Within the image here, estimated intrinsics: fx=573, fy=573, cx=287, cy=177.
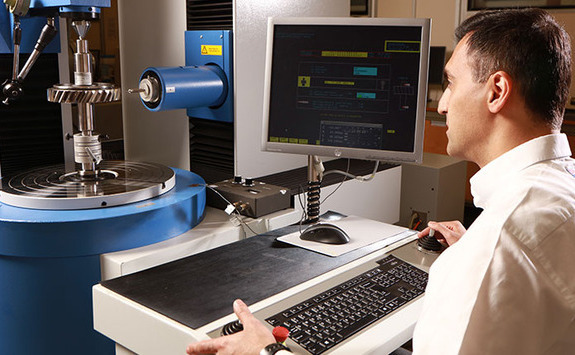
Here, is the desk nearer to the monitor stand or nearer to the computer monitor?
the monitor stand

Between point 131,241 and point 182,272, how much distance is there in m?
0.25

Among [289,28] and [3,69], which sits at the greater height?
[289,28]

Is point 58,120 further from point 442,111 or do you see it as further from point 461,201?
point 461,201

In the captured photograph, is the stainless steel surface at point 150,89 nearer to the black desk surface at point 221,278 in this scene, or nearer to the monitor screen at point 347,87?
the monitor screen at point 347,87

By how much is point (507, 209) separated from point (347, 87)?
2.81 ft

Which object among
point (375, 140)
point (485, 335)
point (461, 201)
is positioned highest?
point (375, 140)

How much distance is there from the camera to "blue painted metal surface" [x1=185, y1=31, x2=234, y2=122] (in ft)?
6.35

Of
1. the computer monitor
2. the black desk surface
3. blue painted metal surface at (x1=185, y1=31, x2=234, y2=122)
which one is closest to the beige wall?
the computer monitor

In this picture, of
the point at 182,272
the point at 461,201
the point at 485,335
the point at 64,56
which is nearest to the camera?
the point at 485,335

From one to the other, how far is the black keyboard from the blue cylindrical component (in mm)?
847

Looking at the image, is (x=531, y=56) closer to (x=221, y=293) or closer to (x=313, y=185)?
(x=221, y=293)

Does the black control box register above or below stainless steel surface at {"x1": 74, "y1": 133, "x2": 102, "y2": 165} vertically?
below

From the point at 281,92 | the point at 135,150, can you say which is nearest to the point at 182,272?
the point at 281,92

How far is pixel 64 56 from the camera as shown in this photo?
193 cm
